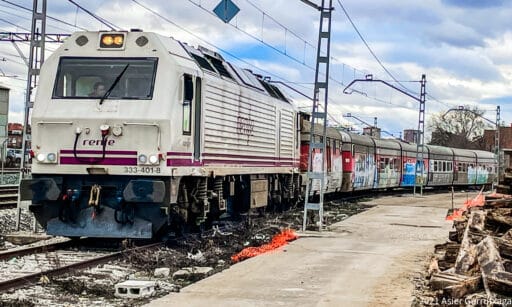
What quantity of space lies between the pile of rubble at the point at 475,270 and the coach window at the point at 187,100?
496cm

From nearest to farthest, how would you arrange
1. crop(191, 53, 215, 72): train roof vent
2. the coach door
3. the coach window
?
the coach window → the coach door → crop(191, 53, 215, 72): train roof vent

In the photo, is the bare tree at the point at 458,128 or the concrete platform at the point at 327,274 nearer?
the concrete platform at the point at 327,274

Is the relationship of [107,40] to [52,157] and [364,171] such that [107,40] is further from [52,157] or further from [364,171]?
[364,171]

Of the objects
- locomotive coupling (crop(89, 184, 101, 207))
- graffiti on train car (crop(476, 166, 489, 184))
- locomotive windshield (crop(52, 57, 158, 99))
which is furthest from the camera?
graffiti on train car (crop(476, 166, 489, 184))

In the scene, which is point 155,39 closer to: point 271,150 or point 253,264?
point 253,264

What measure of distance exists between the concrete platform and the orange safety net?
317mm

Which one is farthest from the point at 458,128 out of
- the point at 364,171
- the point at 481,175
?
the point at 364,171

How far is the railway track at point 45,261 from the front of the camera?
32.3ft

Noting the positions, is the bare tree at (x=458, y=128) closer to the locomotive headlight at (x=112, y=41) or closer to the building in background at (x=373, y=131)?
the building in background at (x=373, y=131)

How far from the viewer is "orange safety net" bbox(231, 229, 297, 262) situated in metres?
12.7

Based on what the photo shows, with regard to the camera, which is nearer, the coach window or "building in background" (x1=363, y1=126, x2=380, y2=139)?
the coach window

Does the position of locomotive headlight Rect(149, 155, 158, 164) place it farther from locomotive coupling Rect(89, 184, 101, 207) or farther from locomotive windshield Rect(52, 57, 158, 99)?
locomotive windshield Rect(52, 57, 158, 99)

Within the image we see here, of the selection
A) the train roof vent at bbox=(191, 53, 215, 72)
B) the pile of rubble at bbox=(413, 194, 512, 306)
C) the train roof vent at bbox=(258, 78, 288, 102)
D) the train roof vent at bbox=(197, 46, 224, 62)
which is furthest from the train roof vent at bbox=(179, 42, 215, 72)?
the pile of rubble at bbox=(413, 194, 512, 306)

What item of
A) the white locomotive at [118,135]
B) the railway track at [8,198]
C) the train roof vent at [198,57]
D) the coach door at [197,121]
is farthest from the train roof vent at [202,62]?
the railway track at [8,198]
